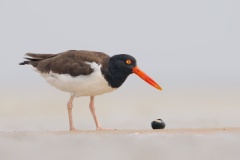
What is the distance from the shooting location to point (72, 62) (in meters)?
21.9

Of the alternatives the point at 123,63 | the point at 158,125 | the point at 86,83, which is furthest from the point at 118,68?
the point at 158,125

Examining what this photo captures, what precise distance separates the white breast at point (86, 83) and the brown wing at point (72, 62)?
84mm

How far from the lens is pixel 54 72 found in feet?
72.8

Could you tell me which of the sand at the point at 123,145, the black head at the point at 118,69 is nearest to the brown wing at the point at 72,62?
the black head at the point at 118,69

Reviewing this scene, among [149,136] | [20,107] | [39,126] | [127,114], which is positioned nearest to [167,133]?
[149,136]

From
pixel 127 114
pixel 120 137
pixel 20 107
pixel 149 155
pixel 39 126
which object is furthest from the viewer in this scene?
pixel 20 107

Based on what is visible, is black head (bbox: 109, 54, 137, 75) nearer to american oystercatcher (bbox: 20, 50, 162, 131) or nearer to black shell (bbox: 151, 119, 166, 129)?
american oystercatcher (bbox: 20, 50, 162, 131)

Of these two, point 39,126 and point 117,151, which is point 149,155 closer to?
point 117,151

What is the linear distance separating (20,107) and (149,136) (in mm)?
23856

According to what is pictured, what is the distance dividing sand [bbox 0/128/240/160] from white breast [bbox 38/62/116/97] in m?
2.11

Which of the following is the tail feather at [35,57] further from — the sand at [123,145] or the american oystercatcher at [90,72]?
the sand at [123,145]

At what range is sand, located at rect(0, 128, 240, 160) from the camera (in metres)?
17.3

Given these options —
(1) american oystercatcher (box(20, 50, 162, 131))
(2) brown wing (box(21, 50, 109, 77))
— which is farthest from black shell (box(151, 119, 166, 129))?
(2) brown wing (box(21, 50, 109, 77))

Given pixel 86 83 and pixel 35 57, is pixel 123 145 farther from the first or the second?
pixel 35 57
